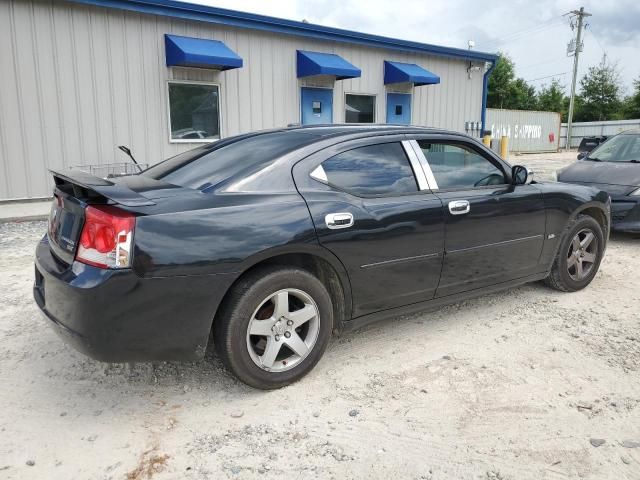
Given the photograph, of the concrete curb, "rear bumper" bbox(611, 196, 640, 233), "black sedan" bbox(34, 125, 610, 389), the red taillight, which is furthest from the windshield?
the concrete curb

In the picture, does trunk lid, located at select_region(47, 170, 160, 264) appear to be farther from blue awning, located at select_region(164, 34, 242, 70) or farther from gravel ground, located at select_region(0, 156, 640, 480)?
blue awning, located at select_region(164, 34, 242, 70)

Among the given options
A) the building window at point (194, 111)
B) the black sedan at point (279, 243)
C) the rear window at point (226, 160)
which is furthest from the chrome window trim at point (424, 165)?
the building window at point (194, 111)

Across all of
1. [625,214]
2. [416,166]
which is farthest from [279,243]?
[625,214]

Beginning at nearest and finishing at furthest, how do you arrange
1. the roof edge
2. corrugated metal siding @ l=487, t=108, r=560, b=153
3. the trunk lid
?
the trunk lid
the roof edge
corrugated metal siding @ l=487, t=108, r=560, b=153

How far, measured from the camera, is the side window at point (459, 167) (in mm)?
3771

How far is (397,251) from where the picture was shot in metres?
3.40

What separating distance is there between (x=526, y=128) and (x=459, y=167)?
28.3 meters

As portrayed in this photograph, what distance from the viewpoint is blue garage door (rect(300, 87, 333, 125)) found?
466 inches

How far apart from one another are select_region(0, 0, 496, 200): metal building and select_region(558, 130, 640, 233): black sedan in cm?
552

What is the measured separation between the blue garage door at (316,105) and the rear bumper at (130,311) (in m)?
9.56

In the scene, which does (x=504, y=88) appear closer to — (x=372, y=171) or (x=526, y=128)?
(x=526, y=128)

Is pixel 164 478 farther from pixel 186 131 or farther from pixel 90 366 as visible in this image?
pixel 186 131

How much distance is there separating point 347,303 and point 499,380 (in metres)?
1.02

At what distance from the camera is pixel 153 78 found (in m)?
9.80
